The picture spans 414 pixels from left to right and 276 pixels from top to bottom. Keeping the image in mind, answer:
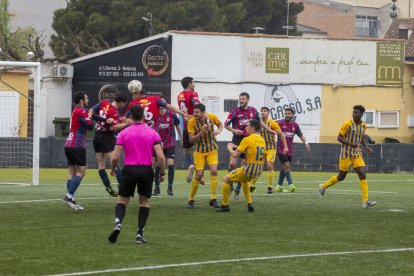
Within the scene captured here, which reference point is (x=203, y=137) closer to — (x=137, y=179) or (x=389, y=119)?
(x=137, y=179)

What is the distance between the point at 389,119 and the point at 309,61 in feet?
18.7

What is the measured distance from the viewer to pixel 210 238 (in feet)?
50.6

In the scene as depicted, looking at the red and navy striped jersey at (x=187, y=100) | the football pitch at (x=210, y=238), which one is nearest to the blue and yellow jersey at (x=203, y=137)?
the football pitch at (x=210, y=238)

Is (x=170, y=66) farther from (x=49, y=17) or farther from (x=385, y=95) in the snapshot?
(x=49, y=17)

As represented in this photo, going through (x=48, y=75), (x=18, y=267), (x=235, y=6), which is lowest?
(x=18, y=267)

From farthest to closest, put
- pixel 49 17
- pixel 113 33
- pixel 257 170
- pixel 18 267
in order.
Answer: pixel 49 17
pixel 113 33
pixel 257 170
pixel 18 267

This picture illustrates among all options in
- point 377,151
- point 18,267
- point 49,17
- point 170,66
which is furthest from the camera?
point 49,17

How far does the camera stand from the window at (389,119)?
2335 inches

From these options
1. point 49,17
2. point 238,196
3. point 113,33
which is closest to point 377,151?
point 238,196

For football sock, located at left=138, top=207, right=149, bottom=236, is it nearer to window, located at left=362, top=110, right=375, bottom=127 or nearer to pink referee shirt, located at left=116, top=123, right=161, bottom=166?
pink referee shirt, located at left=116, top=123, right=161, bottom=166

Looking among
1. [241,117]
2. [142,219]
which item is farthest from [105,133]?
[142,219]

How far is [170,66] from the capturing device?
2190 inches

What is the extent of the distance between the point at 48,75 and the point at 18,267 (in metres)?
44.8

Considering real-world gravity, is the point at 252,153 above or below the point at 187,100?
below
